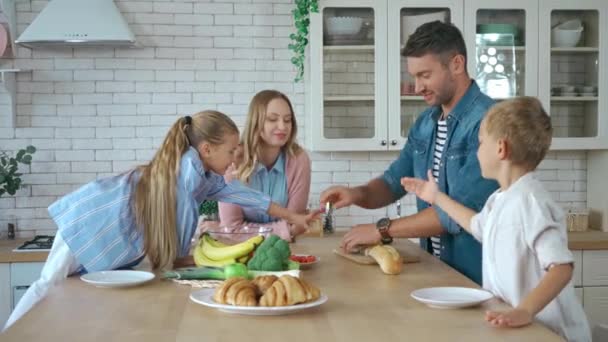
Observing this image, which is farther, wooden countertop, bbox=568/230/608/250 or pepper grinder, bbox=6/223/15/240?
pepper grinder, bbox=6/223/15/240

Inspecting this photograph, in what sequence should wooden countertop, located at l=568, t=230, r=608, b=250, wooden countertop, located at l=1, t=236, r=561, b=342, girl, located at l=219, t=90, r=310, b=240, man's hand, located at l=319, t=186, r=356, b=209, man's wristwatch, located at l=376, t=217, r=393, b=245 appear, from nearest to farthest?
wooden countertop, located at l=1, t=236, r=561, b=342 < man's wristwatch, located at l=376, t=217, r=393, b=245 < man's hand, located at l=319, t=186, r=356, b=209 < girl, located at l=219, t=90, r=310, b=240 < wooden countertop, located at l=568, t=230, r=608, b=250

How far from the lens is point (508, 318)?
1.79 metres

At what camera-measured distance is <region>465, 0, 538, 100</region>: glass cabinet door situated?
4.70m

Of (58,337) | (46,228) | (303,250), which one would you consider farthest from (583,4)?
(58,337)

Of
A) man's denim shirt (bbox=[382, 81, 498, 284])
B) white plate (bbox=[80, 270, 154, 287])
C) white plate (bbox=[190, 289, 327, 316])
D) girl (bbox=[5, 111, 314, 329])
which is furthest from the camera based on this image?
man's denim shirt (bbox=[382, 81, 498, 284])

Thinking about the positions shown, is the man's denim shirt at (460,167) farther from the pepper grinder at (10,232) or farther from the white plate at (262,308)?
the pepper grinder at (10,232)

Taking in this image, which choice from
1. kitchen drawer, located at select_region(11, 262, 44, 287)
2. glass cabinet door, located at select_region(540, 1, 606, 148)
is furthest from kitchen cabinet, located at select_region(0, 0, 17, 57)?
glass cabinet door, located at select_region(540, 1, 606, 148)

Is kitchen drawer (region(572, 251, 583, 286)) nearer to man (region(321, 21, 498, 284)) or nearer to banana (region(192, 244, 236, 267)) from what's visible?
man (region(321, 21, 498, 284))

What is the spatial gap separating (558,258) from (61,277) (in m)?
1.47

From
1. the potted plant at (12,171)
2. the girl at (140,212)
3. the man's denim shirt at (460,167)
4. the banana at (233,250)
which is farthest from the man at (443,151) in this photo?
the potted plant at (12,171)

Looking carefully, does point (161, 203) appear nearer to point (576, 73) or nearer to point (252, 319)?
point (252, 319)

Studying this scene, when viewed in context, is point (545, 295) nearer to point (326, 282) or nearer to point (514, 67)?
point (326, 282)

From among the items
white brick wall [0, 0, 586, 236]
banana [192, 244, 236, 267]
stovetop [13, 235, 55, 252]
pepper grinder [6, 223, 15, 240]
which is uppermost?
white brick wall [0, 0, 586, 236]

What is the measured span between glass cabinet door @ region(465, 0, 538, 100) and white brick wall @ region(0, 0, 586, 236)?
1.09 meters
